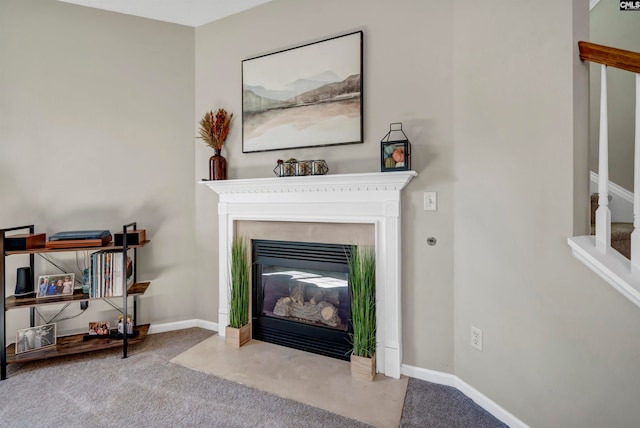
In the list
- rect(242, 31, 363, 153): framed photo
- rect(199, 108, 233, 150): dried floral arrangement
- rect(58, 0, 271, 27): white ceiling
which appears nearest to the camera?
rect(242, 31, 363, 153): framed photo

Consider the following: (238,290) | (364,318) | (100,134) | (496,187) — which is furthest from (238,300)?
(496,187)

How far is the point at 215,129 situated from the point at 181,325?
5.99 ft

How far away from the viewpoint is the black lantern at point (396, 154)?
5.97 ft

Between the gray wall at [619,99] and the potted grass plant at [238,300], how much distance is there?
2.86 meters

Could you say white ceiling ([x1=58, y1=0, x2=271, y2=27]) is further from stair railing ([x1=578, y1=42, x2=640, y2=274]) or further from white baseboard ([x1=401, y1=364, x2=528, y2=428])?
white baseboard ([x1=401, y1=364, x2=528, y2=428])

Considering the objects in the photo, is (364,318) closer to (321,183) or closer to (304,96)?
(321,183)

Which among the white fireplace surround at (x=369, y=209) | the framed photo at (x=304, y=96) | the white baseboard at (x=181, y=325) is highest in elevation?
the framed photo at (x=304, y=96)

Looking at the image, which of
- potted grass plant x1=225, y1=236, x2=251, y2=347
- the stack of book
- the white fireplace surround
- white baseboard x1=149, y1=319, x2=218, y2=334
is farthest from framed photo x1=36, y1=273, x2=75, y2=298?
the white fireplace surround

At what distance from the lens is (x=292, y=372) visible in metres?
1.98

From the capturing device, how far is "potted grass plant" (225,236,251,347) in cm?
232

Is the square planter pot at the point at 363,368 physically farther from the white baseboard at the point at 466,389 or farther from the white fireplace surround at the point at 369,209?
the white baseboard at the point at 466,389

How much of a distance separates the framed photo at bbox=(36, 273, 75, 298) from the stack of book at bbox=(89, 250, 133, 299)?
0.19 metres

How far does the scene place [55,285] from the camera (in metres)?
2.17

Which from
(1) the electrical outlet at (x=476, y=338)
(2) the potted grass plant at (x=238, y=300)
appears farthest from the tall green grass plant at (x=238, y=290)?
(1) the electrical outlet at (x=476, y=338)
